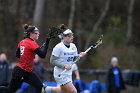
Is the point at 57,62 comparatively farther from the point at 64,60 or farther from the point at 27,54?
the point at 27,54

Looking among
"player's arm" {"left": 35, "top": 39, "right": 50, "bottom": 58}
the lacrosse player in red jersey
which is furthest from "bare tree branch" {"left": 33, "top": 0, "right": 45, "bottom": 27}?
"player's arm" {"left": 35, "top": 39, "right": 50, "bottom": 58}

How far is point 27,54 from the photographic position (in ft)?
46.4

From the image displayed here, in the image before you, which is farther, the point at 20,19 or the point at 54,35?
the point at 20,19

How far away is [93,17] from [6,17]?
19.8 feet

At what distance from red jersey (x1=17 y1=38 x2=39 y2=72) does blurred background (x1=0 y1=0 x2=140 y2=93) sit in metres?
23.2

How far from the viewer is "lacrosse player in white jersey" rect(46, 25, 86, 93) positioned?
1448 cm

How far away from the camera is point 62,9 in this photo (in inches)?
1706

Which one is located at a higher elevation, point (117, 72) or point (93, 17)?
point (93, 17)

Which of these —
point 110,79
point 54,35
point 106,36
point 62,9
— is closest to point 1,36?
point 62,9

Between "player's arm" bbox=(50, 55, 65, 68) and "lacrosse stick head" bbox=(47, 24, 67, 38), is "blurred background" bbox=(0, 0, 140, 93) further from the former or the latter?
"player's arm" bbox=(50, 55, 65, 68)

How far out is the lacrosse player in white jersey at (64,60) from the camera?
47.5ft

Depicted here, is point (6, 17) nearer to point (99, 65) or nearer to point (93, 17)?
point (93, 17)

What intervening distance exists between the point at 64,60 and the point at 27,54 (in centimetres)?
94

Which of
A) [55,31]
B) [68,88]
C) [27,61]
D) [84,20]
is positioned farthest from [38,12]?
[27,61]
